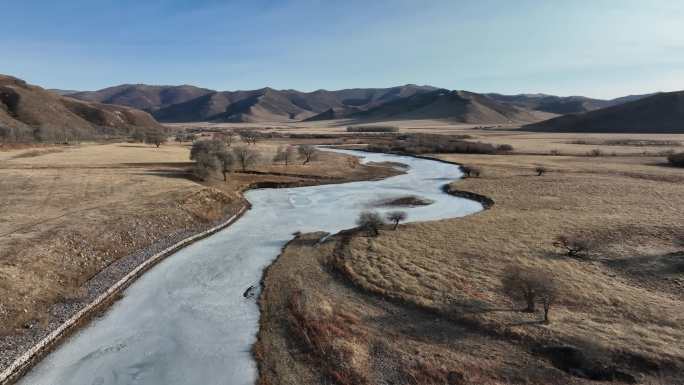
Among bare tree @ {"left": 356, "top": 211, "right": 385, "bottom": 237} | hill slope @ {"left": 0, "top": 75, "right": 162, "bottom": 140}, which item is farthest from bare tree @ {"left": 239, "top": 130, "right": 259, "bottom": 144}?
bare tree @ {"left": 356, "top": 211, "right": 385, "bottom": 237}

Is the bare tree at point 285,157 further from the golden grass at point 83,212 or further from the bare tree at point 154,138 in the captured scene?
the bare tree at point 154,138

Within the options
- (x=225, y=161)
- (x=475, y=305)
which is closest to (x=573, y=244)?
(x=475, y=305)

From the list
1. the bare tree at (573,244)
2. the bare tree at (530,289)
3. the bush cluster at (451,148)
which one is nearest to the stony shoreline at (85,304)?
the bare tree at (530,289)

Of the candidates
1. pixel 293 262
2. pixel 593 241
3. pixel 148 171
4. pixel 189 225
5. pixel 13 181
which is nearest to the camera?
pixel 293 262

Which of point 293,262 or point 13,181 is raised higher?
point 13,181

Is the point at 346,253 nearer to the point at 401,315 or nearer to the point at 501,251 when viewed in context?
the point at 401,315

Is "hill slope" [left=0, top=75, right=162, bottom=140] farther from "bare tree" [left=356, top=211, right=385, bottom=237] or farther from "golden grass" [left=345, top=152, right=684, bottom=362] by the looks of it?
"golden grass" [left=345, top=152, right=684, bottom=362]

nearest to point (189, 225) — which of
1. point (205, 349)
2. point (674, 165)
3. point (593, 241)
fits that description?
point (205, 349)

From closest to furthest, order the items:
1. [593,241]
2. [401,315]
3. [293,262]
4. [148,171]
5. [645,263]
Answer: [401,315] → [645,263] → [293,262] → [593,241] → [148,171]
